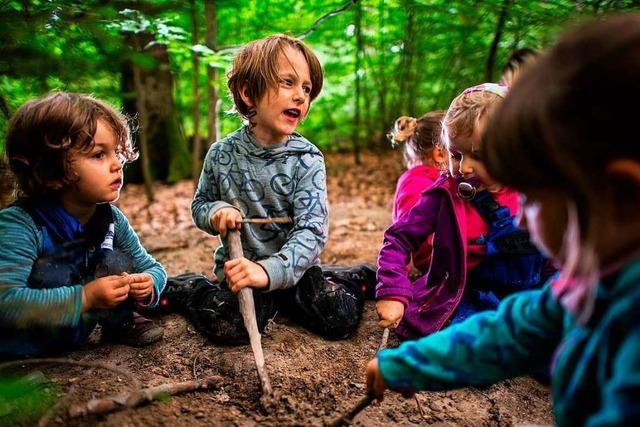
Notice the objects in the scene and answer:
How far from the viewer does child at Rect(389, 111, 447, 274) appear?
339 cm

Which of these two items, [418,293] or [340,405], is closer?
[340,405]

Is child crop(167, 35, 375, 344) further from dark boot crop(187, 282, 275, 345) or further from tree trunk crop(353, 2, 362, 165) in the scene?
tree trunk crop(353, 2, 362, 165)

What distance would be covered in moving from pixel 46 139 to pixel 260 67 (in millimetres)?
1092

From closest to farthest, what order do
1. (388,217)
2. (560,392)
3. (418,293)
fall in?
(560,392), (418,293), (388,217)

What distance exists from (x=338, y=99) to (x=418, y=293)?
607 centimetres

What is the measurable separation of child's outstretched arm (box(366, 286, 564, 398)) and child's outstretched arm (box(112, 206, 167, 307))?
1325 mm

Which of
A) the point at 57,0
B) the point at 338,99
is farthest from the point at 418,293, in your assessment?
the point at 338,99

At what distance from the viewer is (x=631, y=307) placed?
940mm

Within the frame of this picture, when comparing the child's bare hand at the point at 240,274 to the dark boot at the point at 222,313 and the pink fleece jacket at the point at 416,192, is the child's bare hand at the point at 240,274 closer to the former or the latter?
the dark boot at the point at 222,313

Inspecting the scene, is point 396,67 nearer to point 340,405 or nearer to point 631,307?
point 340,405

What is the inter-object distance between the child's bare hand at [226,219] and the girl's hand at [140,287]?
0.42 m

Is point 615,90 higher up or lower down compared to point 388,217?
higher up

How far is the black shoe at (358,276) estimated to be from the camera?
314cm

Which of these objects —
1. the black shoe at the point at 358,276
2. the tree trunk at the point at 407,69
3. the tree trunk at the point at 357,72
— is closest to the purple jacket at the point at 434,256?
the black shoe at the point at 358,276
